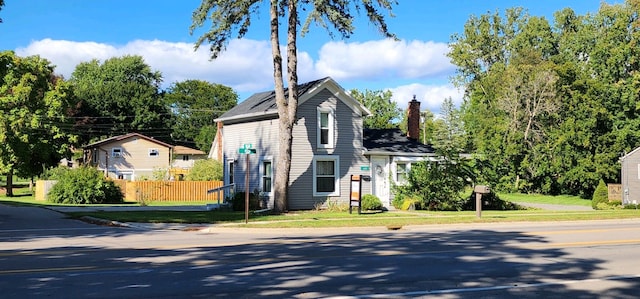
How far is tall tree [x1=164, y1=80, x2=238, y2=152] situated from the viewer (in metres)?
104

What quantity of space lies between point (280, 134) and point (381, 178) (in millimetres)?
7112

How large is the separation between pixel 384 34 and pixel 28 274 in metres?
20.8

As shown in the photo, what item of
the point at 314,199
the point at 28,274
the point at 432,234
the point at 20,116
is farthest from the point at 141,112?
the point at 28,274

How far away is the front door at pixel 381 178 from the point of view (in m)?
33.4

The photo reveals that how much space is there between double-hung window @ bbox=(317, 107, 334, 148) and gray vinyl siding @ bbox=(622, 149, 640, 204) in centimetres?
2642

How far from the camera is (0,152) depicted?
56.0m

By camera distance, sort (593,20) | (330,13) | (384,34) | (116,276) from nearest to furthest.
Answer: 1. (116,276)
2. (330,13)
3. (384,34)
4. (593,20)

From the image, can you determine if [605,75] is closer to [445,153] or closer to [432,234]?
[445,153]

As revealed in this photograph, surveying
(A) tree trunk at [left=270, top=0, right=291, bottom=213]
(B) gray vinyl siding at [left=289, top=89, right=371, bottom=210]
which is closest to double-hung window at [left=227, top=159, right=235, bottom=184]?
(B) gray vinyl siding at [left=289, top=89, right=371, bottom=210]

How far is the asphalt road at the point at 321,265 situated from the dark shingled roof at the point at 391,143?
13.9 m

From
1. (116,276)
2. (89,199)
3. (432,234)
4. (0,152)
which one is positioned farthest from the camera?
(0,152)

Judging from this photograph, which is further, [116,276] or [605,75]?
[605,75]

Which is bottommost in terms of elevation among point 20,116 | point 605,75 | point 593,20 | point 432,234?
point 432,234

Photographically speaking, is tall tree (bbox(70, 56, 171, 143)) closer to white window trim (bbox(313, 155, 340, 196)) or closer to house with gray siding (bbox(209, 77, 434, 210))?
house with gray siding (bbox(209, 77, 434, 210))
